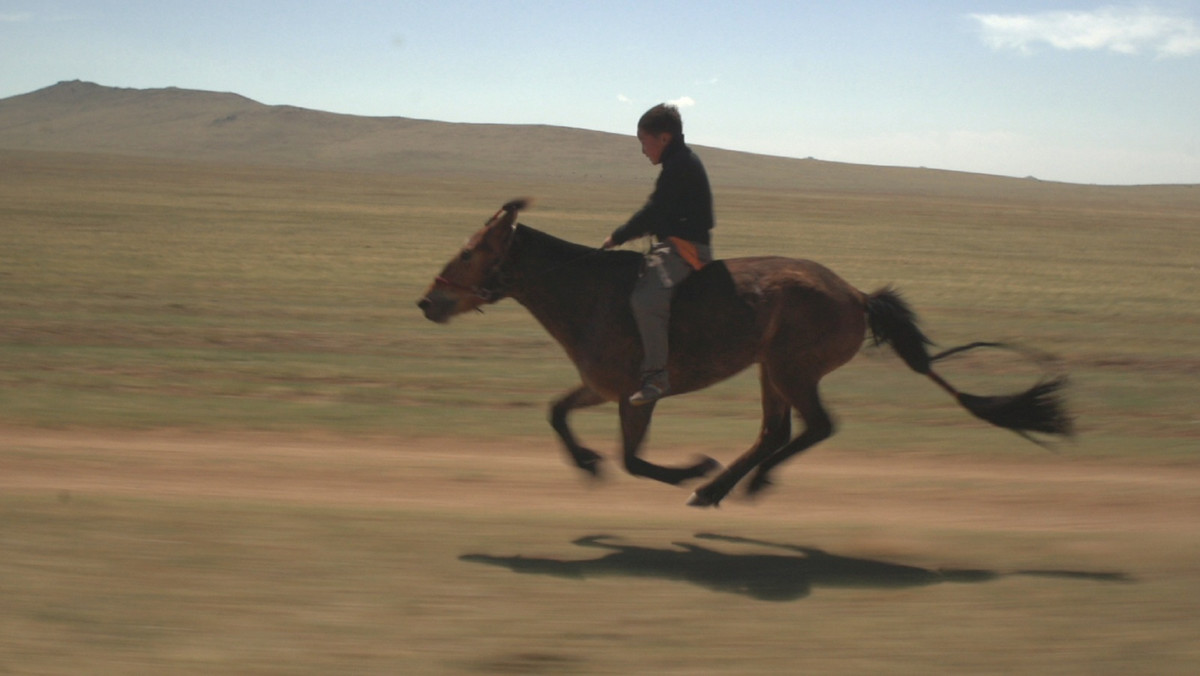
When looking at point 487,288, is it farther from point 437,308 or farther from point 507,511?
point 507,511

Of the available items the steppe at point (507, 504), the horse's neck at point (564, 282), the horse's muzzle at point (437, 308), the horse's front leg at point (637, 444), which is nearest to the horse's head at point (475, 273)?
the horse's muzzle at point (437, 308)

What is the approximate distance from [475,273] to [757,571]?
2535 mm

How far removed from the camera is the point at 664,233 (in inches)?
281

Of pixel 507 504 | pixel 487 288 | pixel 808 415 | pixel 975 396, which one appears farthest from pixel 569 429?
pixel 975 396

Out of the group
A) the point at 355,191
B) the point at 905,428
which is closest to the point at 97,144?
the point at 355,191

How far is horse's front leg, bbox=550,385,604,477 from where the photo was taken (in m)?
7.50

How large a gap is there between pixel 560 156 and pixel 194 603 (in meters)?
122

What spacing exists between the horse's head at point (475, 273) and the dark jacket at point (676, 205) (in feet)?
2.27

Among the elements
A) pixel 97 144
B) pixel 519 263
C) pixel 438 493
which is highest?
pixel 97 144

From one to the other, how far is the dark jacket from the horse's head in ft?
2.27

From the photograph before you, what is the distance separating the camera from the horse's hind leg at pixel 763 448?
727 centimetres

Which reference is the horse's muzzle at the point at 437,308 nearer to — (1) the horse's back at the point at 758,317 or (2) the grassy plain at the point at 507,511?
(2) the grassy plain at the point at 507,511

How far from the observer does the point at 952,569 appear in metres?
6.07

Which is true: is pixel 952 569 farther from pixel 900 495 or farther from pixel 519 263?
pixel 519 263
